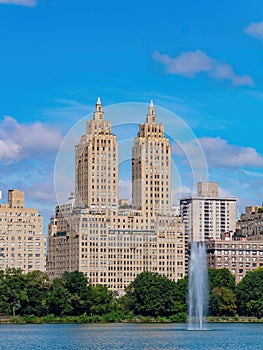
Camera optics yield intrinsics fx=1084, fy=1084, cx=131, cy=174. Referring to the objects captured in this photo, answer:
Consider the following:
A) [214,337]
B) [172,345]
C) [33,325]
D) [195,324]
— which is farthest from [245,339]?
[33,325]

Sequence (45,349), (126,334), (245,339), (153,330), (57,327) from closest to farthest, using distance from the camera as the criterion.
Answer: (45,349) < (245,339) < (126,334) < (153,330) < (57,327)

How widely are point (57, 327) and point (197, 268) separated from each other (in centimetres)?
2669

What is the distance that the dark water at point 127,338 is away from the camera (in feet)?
434

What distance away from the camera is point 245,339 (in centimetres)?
14750

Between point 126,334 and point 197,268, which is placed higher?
point 197,268

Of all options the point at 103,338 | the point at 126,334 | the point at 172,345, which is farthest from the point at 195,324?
the point at 172,345

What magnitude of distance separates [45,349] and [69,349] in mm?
2851

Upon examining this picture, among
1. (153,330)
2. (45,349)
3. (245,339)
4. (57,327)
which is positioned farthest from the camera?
(57,327)

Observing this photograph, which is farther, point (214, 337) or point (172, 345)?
point (214, 337)

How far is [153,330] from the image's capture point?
6806 inches

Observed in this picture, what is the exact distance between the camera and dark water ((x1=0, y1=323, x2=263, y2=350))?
132375 mm

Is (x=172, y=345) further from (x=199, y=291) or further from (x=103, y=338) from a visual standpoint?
(x=199, y=291)

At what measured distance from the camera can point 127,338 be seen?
150 m

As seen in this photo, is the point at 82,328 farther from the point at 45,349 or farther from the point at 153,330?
the point at 45,349
